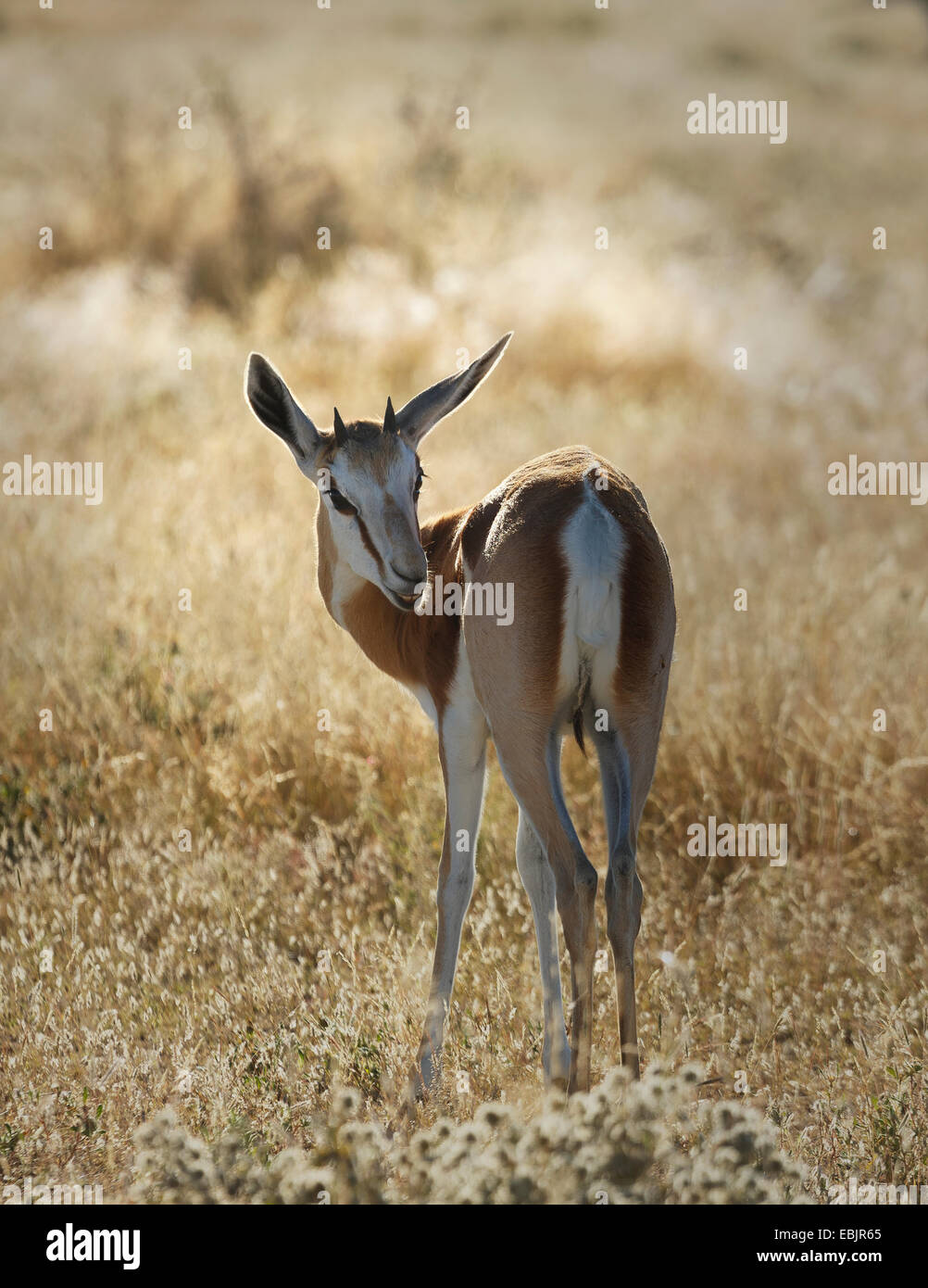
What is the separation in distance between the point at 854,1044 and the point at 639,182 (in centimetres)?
2042

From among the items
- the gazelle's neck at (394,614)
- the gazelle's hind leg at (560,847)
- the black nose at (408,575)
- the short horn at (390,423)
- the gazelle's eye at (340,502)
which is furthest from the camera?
the gazelle's neck at (394,614)

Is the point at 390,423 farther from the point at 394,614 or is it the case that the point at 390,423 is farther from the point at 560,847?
the point at 560,847

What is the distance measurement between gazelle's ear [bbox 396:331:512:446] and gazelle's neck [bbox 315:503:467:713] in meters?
0.37

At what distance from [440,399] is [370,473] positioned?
0.52 metres

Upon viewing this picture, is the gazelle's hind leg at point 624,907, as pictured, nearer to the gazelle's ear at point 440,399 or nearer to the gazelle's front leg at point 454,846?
the gazelle's front leg at point 454,846

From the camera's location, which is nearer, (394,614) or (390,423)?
(390,423)

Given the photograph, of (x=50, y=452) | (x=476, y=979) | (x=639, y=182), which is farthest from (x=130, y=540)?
(x=639, y=182)

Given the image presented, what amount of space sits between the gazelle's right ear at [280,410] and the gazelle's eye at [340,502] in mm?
170

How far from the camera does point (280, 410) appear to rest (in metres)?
4.09

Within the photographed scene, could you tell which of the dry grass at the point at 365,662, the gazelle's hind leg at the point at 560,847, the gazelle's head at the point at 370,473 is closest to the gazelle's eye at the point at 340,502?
the gazelle's head at the point at 370,473

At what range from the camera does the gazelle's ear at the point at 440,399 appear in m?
4.18

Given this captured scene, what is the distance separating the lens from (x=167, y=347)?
1218 cm

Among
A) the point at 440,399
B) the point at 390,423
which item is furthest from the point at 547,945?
the point at 440,399

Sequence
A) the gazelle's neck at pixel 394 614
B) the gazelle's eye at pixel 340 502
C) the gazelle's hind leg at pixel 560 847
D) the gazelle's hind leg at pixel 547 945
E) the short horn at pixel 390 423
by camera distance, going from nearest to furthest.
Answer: the gazelle's hind leg at pixel 560 847 < the gazelle's hind leg at pixel 547 945 < the short horn at pixel 390 423 < the gazelle's eye at pixel 340 502 < the gazelle's neck at pixel 394 614
